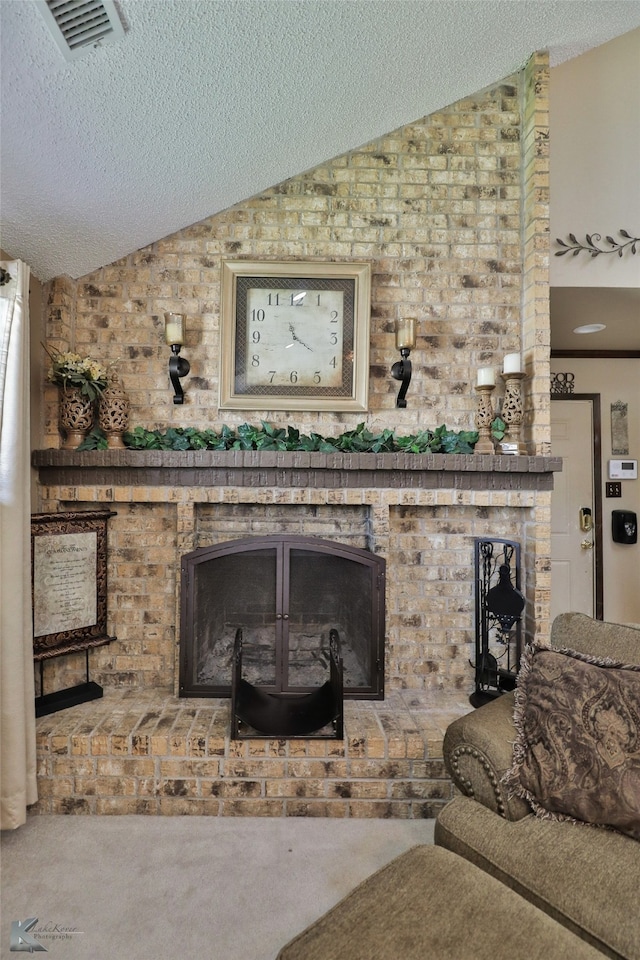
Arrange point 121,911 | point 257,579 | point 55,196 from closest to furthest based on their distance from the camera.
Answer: point 121,911
point 55,196
point 257,579

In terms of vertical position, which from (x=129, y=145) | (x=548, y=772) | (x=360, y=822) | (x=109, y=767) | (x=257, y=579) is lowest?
(x=360, y=822)

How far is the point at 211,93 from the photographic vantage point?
70.4 inches

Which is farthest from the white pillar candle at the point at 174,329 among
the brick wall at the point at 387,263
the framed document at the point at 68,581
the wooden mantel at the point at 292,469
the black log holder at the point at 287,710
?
the black log holder at the point at 287,710

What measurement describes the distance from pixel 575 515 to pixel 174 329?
130 inches

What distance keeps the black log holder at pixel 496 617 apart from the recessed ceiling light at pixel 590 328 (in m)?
1.96

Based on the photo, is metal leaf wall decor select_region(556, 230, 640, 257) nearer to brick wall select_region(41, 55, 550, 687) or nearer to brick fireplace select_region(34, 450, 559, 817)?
brick wall select_region(41, 55, 550, 687)

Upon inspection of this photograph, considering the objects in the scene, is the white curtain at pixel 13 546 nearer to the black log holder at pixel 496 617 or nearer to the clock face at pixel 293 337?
the clock face at pixel 293 337

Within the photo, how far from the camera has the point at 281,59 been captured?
1.77 m

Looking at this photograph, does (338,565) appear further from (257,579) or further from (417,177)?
(417,177)

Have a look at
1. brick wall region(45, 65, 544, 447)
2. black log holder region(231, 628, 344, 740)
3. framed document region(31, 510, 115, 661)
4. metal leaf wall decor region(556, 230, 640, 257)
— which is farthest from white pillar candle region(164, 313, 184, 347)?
metal leaf wall decor region(556, 230, 640, 257)

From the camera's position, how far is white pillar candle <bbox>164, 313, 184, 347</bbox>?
2.24m

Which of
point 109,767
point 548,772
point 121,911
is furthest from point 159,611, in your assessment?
point 548,772

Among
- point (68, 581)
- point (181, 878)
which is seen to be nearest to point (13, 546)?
point (68, 581)

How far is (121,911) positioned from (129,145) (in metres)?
2.62
